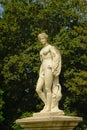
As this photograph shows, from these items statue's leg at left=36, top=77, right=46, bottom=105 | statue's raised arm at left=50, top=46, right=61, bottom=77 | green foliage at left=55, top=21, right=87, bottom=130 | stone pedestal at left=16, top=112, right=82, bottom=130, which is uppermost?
statue's raised arm at left=50, top=46, right=61, bottom=77

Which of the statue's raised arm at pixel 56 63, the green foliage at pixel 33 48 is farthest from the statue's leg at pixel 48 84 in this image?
the green foliage at pixel 33 48

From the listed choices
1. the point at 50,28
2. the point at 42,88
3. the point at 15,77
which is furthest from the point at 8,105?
the point at 42,88

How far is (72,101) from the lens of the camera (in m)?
33.1

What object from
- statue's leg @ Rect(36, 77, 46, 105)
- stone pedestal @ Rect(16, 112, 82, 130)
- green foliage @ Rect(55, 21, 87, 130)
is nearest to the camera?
stone pedestal @ Rect(16, 112, 82, 130)

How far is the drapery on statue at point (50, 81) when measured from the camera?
1447 centimetres

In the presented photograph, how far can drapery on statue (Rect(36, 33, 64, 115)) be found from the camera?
14.5 meters

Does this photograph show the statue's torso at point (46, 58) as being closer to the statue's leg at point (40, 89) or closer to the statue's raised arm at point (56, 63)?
the statue's raised arm at point (56, 63)

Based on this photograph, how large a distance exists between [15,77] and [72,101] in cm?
389

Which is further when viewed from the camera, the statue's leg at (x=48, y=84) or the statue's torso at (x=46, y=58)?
the statue's torso at (x=46, y=58)

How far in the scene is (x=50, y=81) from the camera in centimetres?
1455

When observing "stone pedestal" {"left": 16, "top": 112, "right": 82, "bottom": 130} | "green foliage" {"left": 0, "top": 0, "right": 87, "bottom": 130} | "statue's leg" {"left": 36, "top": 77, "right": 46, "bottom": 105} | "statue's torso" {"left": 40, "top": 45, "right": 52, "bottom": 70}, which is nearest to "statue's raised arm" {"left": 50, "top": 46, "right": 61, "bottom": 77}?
"statue's torso" {"left": 40, "top": 45, "right": 52, "bottom": 70}

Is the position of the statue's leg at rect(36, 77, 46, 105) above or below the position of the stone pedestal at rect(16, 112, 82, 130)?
above

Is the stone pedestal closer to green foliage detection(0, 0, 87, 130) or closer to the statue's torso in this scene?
the statue's torso

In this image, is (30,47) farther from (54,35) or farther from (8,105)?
(8,105)
